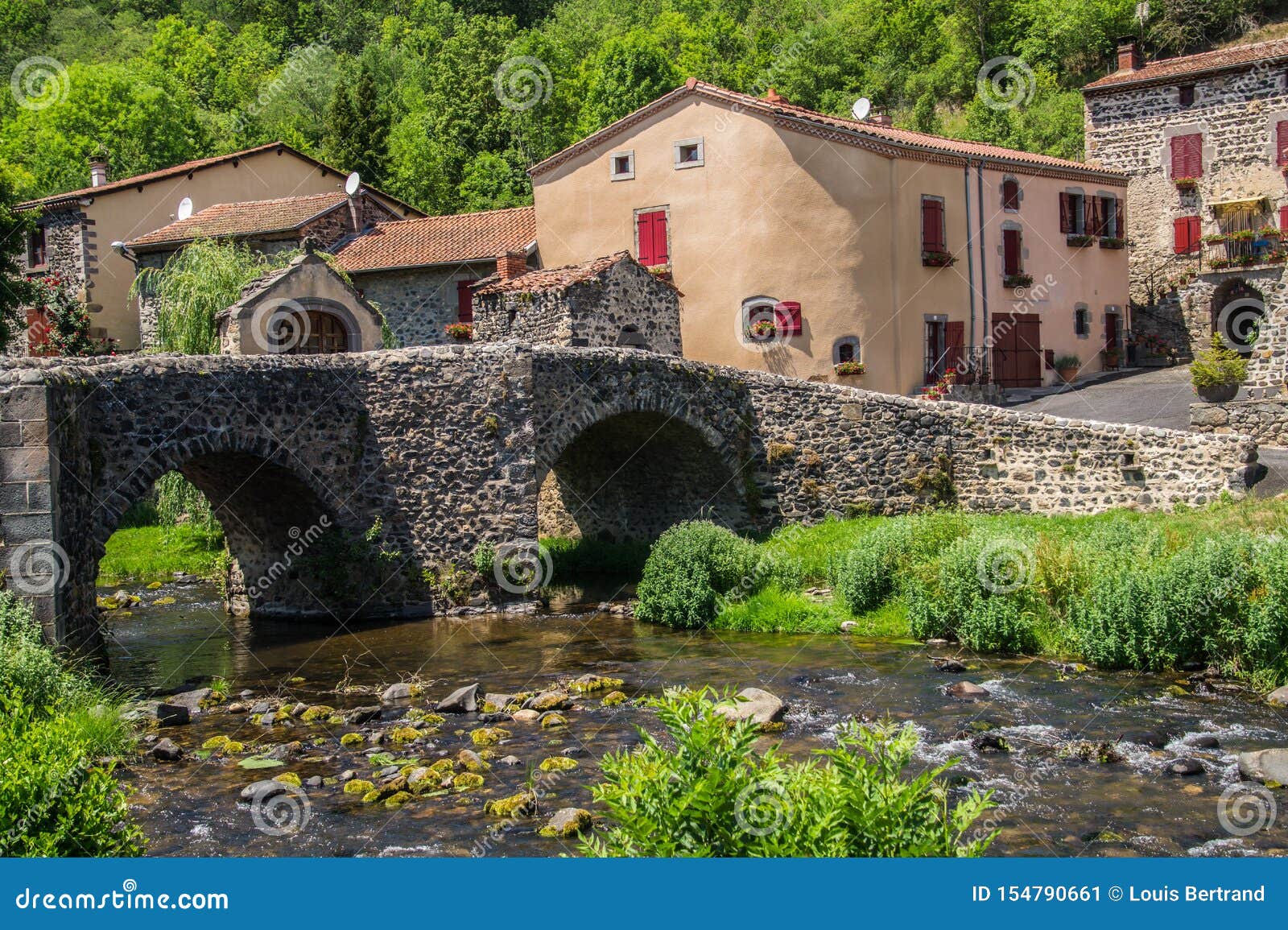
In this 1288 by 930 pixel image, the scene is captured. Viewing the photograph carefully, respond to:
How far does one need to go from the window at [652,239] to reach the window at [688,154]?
112cm

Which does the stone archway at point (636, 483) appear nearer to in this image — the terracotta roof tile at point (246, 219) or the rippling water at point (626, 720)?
the rippling water at point (626, 720)

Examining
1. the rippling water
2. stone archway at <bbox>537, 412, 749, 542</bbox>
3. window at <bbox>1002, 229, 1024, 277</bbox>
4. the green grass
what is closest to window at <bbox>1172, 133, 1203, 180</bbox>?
window at <bbox>1002, 229, 1024, 277</bbox>

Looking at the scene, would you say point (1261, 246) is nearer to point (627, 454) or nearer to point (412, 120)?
point (627, 454)

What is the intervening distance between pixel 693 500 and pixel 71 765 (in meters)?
15.6

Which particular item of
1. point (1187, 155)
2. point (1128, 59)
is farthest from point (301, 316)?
point (1128, 59)

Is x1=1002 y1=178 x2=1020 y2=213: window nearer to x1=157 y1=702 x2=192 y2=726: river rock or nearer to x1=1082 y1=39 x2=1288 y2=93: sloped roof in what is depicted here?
x1=1082 y1=39 x2=1288 y2=93: sloped roof

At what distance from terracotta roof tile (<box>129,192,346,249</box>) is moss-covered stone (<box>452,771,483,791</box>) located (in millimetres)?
22665

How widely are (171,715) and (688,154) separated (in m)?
17.5

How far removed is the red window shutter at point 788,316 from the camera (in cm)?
2583

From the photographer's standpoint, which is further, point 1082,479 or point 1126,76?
point 1126,76

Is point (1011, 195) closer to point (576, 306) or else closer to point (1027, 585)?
point (576, 306)

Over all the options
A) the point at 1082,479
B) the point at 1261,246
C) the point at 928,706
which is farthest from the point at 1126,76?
the point at 928,706

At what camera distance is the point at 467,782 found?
34.8ft

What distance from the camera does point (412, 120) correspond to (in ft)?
162
